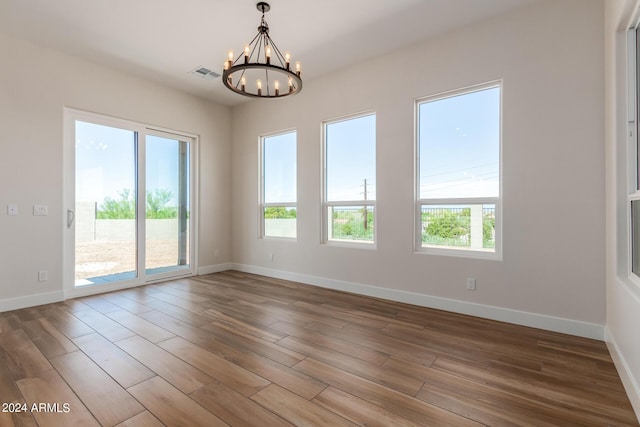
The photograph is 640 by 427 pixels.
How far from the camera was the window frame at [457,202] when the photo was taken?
3205 millimetres

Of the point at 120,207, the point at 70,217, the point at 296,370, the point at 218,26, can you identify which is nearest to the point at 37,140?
the point at 70,217

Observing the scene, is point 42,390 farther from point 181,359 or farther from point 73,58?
point 73,58

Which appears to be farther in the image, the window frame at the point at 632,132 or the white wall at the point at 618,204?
the window frame at the point at 632,132

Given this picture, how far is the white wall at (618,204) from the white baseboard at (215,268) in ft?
17.5

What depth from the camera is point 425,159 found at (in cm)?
373

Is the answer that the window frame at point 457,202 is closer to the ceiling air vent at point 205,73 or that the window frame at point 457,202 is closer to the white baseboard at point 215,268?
the ceiling air vent at point 205,73

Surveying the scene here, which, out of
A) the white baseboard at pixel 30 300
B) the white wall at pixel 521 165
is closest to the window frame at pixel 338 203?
the white wall at pixel 521 165

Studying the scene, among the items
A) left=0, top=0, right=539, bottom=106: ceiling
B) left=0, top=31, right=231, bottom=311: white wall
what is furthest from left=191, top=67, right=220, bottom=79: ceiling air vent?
left=0, top=31, right=231, bottom=311: white wall

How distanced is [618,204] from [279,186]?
4236mm

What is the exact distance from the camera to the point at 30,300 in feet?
11.9

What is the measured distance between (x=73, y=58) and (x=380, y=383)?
5.11 m

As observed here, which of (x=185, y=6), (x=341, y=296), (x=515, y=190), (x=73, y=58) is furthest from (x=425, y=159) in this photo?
(x=73, y=58)

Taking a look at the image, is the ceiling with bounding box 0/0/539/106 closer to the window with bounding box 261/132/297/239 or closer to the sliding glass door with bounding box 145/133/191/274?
the sliding glass door with bounding box 145/133/191/274

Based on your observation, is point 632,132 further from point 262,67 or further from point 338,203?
point 338,203
